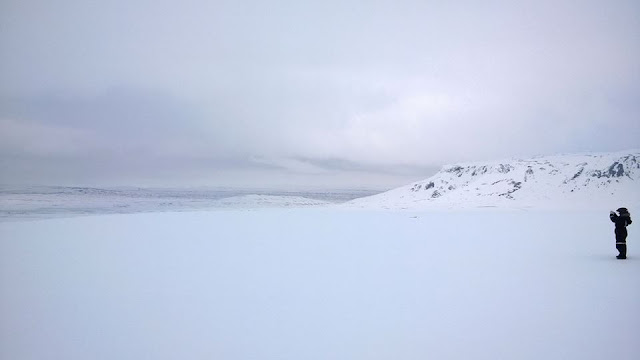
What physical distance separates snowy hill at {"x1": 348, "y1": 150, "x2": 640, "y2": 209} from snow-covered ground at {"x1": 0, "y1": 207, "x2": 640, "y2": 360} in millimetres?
41546

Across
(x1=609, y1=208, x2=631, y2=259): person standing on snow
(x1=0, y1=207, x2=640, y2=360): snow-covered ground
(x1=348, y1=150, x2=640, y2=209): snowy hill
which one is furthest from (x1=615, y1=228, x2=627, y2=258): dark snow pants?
(x1=348, y1=150, x2=640, y2=209): snowy hill

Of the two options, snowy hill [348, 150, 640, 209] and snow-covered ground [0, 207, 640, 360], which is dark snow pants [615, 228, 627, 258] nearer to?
snow-covered ground [0, 207, 640, 360]

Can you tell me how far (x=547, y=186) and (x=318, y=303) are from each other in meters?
57.6

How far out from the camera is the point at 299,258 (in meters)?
12.9

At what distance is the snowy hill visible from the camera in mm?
50469

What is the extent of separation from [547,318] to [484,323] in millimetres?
1102

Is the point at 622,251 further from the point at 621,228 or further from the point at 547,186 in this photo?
the point at 547,186

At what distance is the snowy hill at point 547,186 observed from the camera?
50.5 metres

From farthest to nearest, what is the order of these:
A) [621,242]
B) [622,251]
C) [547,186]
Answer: [547,186], [621,242], [622,251]

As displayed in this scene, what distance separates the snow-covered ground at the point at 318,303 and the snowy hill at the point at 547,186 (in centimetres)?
4155

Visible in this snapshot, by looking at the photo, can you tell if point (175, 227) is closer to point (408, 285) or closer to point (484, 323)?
point (408, 285)

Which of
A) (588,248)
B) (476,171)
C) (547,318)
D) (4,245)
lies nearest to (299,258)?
(547,318)

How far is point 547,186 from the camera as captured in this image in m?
56.2

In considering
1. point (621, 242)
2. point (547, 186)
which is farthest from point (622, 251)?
point (547, 186)
